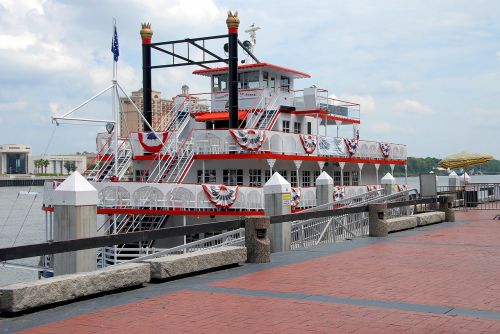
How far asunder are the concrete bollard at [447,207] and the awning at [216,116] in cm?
976

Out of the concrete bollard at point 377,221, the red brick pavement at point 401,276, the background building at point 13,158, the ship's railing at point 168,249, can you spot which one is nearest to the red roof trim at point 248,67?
the ship's railing at point 168,249

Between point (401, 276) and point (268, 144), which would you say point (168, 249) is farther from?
point (268, 144)

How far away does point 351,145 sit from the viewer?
103ft

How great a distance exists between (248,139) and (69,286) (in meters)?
16.5

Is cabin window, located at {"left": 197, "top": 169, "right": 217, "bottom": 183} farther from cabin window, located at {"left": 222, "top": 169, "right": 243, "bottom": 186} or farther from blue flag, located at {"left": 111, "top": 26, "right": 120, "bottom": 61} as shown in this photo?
blue flag, located at {"left": 111, "top": 26, "right": 120, "bottom": 61}

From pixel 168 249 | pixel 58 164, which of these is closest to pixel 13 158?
pixel 58 164

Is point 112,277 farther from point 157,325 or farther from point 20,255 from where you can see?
point 157,325

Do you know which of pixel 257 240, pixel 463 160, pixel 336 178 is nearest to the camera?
pixel 257 240

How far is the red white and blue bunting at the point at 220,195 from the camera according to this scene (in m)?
22.6

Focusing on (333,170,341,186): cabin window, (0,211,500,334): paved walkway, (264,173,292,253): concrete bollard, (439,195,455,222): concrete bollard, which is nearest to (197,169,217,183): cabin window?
(333,170,341,186): cabin window

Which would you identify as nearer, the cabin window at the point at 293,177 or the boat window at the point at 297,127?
the cabin window at the point at 293,177

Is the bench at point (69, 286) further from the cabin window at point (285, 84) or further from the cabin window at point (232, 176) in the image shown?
the cabin window at point (285, 84)

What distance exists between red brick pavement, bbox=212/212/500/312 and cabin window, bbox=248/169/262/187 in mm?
12157

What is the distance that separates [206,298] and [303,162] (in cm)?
2127
